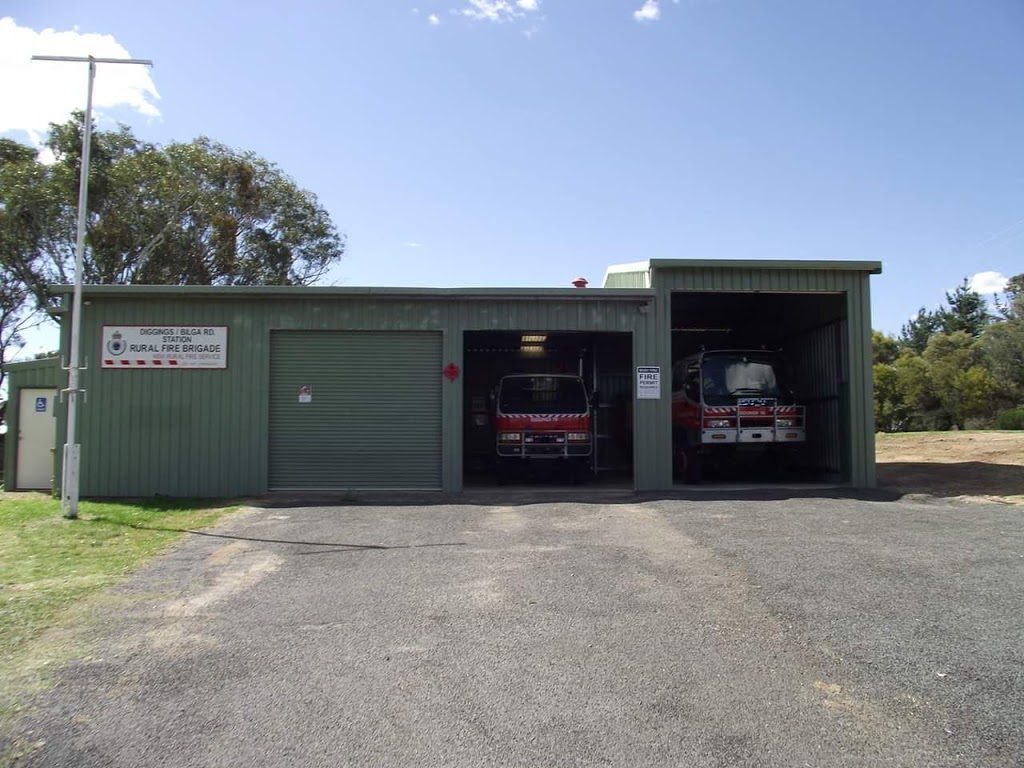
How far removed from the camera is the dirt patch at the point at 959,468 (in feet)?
44.3

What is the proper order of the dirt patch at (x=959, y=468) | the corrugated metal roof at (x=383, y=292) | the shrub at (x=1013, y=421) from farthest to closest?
1. the shrub at (x=1013, y=421)
2. the corrugated metal roof at (x=383, y=292)
3. the dirt patch at (x=959, y=468)

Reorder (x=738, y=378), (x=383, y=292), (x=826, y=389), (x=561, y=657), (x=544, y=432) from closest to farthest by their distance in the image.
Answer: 1. (x=561, y=657)
2. (x=383, y=292)
3. (x=544, y=432)
4. (x=738, y=378)
5. (x=826, y=389)

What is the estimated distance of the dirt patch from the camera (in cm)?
1352

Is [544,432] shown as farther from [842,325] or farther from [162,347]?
[162,347]

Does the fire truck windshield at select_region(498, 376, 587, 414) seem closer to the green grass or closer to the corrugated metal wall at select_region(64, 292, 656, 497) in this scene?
the corrugated metal wall at select_region(64, 292, 656, 497)

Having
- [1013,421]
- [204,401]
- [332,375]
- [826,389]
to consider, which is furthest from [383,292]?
[1013,421]

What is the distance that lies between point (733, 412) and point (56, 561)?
11499 mm

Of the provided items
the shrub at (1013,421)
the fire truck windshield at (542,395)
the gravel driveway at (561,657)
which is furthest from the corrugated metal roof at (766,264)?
the shrub at (1013,421)

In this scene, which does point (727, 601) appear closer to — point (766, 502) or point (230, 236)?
point (766, 502)

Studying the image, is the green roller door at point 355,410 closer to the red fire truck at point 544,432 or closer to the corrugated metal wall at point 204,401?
the corrugated metal wall at point 204,401

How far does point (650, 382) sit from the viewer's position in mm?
14203

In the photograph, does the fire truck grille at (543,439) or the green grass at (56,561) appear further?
the fire truck grille at (543,439)

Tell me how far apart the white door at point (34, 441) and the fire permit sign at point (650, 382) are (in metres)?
11.9

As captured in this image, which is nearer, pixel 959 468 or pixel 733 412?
pixel 733 412
